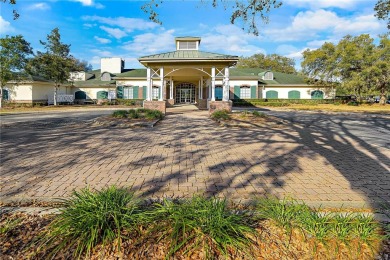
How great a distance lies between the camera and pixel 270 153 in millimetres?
5965

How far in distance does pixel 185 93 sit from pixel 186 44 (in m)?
10.8

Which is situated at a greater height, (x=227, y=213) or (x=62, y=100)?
(x=62, y=100)

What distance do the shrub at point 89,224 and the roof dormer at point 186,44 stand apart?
19.4m

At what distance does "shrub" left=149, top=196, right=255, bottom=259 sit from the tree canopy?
31.6m

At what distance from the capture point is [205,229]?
219 centimetres

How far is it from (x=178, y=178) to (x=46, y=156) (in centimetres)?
340

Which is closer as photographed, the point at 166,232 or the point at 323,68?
the point at 166,232

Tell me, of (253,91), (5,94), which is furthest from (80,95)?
(253,91)

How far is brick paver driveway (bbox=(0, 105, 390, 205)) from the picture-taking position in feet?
11.7

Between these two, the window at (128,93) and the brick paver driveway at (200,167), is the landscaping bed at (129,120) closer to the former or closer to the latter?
the brick paver driveway at (200,167)

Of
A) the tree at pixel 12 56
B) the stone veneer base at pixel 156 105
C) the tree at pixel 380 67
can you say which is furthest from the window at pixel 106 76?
Result: the tree at pixel 380 67

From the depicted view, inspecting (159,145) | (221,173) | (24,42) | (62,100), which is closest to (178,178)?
(221,173)

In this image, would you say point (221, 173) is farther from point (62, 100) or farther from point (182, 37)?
point (62, 100)

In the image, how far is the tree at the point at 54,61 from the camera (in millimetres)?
25344
